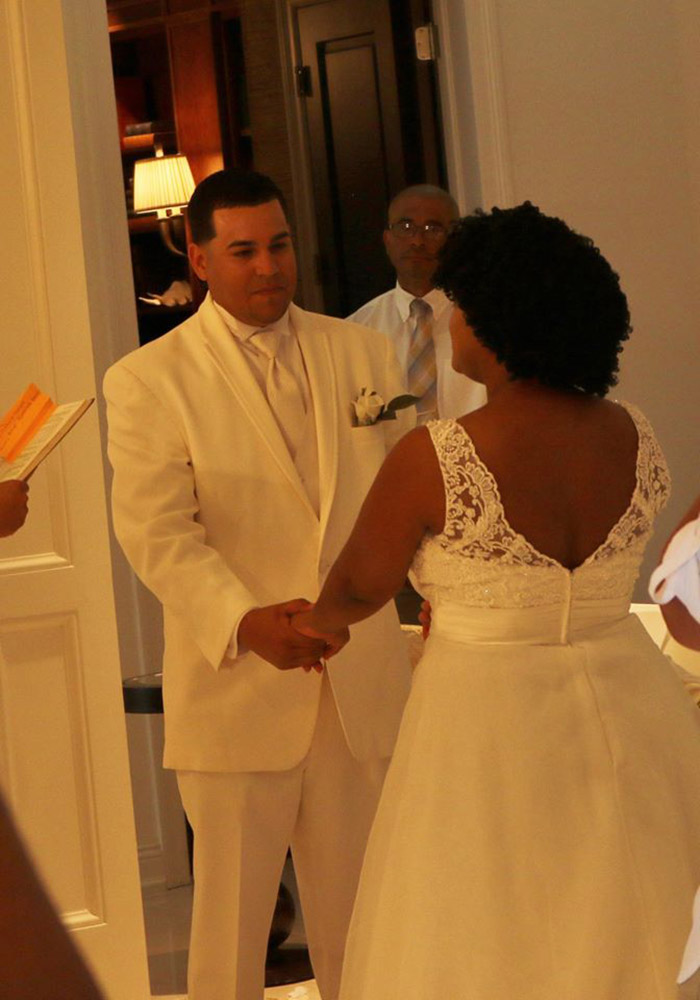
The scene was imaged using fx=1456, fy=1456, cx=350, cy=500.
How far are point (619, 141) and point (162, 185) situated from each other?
2.62m

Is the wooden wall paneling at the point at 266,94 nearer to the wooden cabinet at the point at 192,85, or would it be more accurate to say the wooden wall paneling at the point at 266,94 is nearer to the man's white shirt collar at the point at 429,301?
the wooden cabinet at the point at 192,85

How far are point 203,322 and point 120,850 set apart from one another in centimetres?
149

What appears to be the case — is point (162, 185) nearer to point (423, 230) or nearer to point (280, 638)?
point (423, 230)

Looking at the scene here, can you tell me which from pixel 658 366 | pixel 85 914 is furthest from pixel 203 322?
pixel 658 366

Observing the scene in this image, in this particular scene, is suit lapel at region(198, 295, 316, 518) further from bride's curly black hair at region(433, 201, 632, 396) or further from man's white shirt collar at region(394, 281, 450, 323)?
man's white shirt collar at region(394, 281, 450, 323)

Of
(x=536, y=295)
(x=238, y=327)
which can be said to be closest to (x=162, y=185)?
(x=238, y=327)

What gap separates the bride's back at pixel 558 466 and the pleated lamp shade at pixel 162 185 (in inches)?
202

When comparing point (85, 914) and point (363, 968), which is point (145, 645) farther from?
point (363, 968)

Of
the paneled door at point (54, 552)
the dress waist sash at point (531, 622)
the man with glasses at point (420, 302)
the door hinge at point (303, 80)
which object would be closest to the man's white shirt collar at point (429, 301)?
the man with glasses at point (420, 302)

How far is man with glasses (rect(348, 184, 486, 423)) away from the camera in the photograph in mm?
4781

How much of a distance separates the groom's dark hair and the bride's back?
0.94 metres

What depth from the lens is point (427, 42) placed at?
572 cm

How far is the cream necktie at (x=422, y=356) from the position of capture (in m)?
4.81

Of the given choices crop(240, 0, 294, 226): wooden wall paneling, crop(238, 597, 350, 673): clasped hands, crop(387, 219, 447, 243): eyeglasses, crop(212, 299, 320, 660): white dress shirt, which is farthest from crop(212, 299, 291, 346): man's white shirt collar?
crop(240, 0, 294, 226): wooden wall paneling
